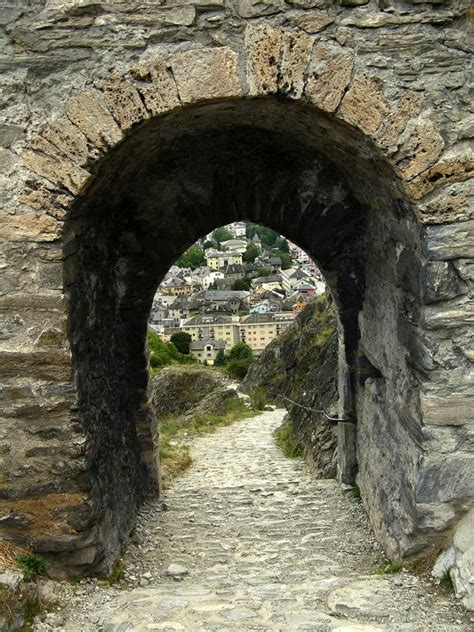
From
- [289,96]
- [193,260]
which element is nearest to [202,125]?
[289,96]

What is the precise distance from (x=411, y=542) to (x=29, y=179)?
9.53 ft

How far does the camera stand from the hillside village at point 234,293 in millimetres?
54312

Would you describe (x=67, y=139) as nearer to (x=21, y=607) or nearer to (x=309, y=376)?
(x=21, y=607)

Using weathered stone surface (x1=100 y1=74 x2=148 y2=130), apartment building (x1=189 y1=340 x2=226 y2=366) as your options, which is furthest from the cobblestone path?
apartment building (x1=189 y1=340 x2=226 y2=366)

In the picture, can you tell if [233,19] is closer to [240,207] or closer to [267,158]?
[267,158]

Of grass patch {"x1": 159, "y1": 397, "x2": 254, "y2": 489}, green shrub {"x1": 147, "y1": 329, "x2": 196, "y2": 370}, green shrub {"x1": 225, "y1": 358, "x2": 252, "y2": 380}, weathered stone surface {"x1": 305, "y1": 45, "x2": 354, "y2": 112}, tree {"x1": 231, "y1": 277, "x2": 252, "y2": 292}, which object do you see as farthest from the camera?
tree {"x1": 231, "y1": 277, "x2": 252, "y2": 292}

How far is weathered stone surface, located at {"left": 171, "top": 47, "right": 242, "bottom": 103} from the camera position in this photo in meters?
3.29

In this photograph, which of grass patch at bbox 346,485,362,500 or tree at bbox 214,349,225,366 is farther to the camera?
tree at bbox 214,349,225,366

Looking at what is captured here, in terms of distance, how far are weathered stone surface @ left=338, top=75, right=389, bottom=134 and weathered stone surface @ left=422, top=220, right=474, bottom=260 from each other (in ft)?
2.06

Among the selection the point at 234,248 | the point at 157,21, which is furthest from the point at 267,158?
the point at 234,248

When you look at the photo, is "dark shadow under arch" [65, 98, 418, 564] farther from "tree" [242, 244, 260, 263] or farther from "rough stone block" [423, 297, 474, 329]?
"tree" [242, 244, 260, 263]

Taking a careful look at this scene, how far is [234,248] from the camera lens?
9756cm

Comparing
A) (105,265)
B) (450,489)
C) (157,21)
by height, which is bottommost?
(450,489)

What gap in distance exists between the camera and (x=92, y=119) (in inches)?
131
